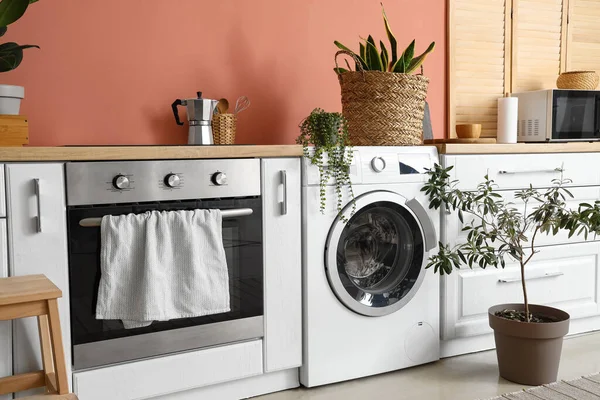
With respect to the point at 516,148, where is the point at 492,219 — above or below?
below

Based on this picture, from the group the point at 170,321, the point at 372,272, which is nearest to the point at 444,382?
the point at 372,272

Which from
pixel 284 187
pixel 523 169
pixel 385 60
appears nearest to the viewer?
pixel 284 187

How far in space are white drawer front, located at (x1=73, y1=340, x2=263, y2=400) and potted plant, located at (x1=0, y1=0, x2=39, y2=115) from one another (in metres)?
0.91

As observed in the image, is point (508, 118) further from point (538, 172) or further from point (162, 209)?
point (162, 209)

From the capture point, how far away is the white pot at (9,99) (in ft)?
6.63

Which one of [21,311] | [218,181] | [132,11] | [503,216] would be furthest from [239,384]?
[132,11]

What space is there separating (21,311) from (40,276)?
0.19 metres

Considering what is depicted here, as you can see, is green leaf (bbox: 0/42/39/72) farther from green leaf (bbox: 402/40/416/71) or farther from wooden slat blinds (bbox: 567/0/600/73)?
wooden slat blinds (bbox: 567/0/600/73)

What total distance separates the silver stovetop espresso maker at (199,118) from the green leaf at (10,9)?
0.73 metres

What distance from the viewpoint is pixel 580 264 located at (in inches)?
113

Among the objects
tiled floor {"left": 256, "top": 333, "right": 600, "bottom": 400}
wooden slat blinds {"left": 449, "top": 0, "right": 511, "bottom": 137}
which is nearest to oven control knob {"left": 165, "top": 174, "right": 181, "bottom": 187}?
tiled floor {"left": 256, "top": 333, "right": 600, "bottom": 400}

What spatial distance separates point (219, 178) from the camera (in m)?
2.10

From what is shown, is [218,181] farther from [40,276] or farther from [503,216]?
[503,216]

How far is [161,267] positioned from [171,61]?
3.48 feet
